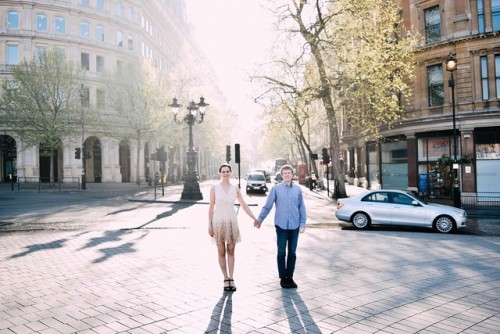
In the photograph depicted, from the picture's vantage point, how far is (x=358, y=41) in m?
24.7

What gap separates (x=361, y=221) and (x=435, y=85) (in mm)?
15885

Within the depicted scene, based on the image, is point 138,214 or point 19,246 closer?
point 19,246

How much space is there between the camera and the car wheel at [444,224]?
40.0 ft

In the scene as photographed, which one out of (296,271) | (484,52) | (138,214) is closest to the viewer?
(296,271)

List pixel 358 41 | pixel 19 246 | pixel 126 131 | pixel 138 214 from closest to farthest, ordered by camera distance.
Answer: pixel 19 246, pixel 138 214, pixel 358 41, pixel 126 131

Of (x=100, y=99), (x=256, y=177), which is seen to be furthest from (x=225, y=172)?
(x=100, y=99)

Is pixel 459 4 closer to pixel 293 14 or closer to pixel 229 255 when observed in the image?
pixel 293 14

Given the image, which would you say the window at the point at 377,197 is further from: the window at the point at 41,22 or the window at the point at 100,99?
the window at the point at 41,22

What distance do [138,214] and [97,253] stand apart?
8266 millimetres

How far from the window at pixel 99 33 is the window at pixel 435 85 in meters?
37.4

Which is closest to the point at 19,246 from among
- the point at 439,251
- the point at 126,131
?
the point at 439,251

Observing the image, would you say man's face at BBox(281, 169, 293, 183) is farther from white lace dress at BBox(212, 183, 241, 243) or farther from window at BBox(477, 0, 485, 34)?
window at BBox(477, 0, 485, 34)

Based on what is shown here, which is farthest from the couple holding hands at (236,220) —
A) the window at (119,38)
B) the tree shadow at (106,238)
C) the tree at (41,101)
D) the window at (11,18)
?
the window at (119,38)

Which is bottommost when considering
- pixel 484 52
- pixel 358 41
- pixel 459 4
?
pixel 484 52
